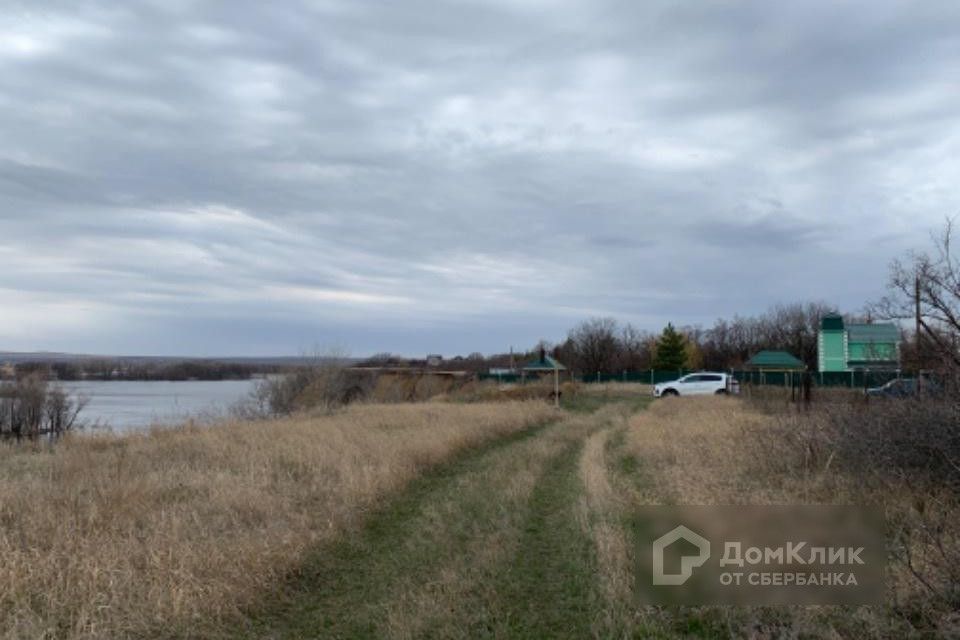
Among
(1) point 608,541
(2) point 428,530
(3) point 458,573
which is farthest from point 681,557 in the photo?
(2) point 428,530

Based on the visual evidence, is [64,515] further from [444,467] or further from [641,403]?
[641,403]

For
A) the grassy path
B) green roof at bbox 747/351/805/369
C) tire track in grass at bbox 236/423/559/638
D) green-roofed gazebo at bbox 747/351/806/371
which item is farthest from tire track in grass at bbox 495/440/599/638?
green roof at bbox 747/351/805/369

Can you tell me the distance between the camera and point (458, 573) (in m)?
6.93

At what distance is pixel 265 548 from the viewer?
23.8ft

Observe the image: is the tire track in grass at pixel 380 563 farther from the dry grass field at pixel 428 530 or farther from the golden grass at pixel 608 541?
the golden grass at pixel 608 541

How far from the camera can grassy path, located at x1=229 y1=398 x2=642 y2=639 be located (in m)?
5.75

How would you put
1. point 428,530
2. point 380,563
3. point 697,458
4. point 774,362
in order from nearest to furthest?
point 380,563 < point 428,530 < point 697,458 < point 774,362

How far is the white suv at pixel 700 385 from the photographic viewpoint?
1515 inches

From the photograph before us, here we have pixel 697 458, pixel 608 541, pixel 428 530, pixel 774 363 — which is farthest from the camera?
pixel 774 363

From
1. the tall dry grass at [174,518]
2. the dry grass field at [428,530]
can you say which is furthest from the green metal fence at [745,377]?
the tall dry grass at [174,518]

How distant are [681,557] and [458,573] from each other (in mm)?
2067

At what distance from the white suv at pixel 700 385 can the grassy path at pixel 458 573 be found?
28.6 m

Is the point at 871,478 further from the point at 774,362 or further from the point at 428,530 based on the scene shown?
the point at 774,362

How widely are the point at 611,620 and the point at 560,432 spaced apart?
15.4 meters
